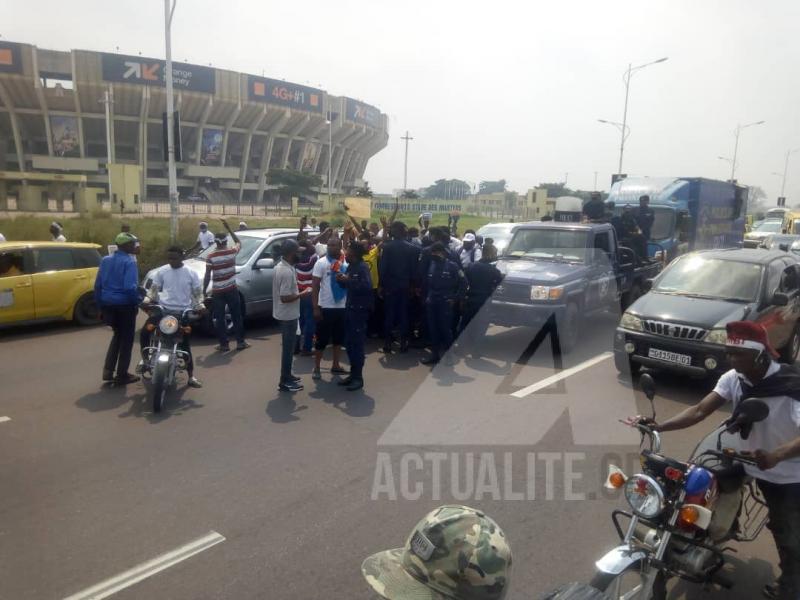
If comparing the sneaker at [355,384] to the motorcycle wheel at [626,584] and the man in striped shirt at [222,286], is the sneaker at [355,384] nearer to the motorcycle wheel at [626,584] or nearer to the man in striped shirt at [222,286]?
the man in striped shirt at [222,286]

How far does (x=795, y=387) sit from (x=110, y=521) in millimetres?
4150

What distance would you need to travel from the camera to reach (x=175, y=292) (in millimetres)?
6930

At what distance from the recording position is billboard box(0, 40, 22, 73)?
5453 centimetres

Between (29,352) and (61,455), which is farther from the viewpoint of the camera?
(29,352)

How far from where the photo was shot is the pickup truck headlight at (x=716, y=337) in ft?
21.4

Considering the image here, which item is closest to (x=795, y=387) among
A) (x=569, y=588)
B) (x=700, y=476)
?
(x=700, y=476)

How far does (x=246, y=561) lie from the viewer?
11.5 feet

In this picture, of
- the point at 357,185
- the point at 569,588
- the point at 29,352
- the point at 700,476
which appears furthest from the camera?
the point at 357,185

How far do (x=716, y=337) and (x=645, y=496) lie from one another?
4540 millimetres

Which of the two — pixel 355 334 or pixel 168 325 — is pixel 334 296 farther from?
pixel 168 325

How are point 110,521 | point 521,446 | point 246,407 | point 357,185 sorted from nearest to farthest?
1. point 110,521
2. point 521,446
3. point 246,407
4. point 357,185

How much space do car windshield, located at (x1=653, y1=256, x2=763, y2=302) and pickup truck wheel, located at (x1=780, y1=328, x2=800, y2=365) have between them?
48.6 inches

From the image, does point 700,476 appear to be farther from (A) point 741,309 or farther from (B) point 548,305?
(B) point 548,305

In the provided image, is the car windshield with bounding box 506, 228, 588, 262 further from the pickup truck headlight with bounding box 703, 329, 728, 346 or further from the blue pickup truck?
the pickup truck headlight with bounding box 703, 329, 728, 346
